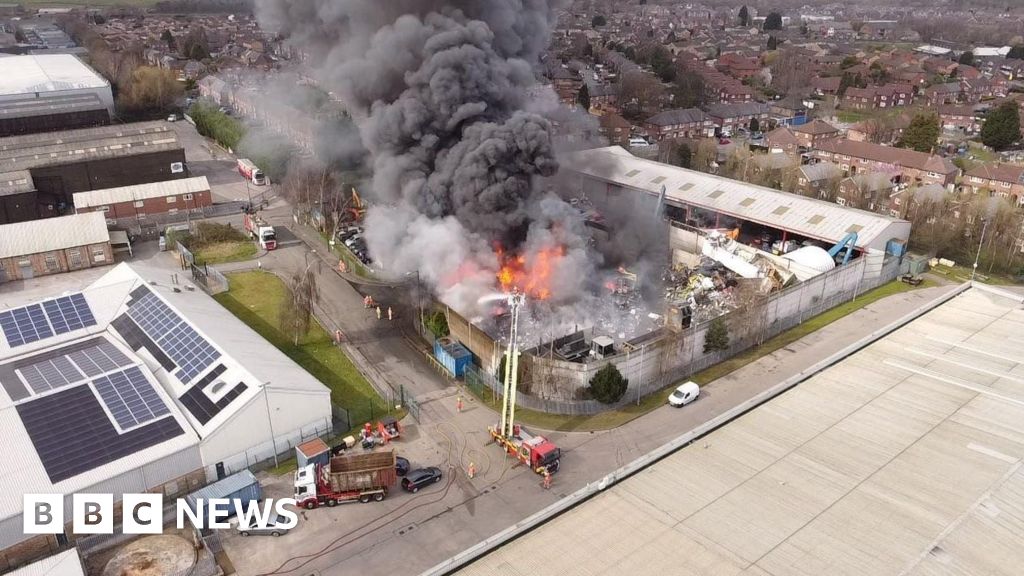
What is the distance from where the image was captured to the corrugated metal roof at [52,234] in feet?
134

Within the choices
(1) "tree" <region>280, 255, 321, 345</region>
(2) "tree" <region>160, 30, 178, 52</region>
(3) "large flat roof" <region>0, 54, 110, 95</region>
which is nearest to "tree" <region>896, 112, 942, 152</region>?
(1) "tree" <region>280, 255, 321, 345</region>

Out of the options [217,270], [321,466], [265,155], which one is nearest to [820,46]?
[265,155]

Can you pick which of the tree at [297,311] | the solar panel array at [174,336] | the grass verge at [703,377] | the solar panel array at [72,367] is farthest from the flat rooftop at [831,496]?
the tree at [297,311]

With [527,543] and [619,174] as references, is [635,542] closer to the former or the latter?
[527,543]

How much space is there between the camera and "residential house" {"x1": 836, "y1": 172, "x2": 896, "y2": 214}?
176 ft

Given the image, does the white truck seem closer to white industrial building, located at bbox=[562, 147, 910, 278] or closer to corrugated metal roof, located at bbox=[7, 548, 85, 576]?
white industrial building, located at bbox=[562, 147, 910, 278]

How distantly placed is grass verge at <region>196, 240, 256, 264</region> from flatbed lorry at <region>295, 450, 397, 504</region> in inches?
983

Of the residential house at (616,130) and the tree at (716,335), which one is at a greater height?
the residential house at (616,130)

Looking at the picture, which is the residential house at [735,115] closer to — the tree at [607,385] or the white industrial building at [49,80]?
the tree at [607,385]

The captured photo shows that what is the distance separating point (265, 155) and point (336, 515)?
Result: 151 feet

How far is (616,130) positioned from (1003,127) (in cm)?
4349

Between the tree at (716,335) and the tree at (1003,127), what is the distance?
2619 inches

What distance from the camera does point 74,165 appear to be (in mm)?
52781

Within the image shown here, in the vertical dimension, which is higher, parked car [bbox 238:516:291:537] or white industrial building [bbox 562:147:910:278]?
white industrial building [bbox 562:147:910:278]
